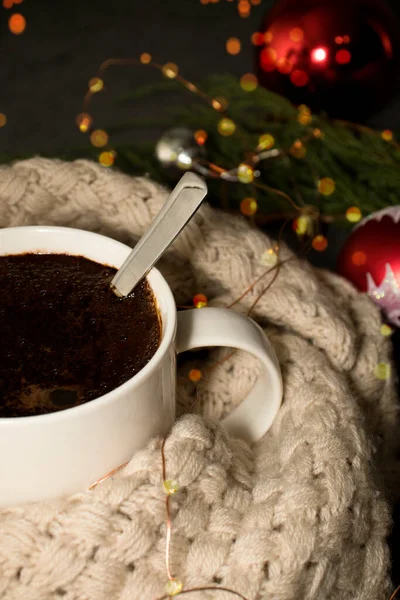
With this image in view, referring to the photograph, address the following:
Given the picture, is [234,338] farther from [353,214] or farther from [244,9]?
[244,9]

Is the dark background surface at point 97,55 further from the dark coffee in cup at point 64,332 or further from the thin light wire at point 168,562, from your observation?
the thin light wire at point 168,562

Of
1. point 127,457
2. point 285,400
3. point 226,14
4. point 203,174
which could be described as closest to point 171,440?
point 127,457

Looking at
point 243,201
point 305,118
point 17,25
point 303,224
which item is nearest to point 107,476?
point 303,224

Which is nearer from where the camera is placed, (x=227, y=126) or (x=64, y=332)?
(x=64, y=332)

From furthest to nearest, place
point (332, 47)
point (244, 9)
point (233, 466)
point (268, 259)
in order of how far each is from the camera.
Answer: point (244, 9)
point (332, 47)
point (268, 259)
point (233, 466)

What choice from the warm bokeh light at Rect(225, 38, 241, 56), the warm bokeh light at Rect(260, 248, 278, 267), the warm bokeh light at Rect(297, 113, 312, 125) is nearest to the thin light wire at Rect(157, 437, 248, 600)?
the warm bokeh light at Rect(260, 248, 278, 267)

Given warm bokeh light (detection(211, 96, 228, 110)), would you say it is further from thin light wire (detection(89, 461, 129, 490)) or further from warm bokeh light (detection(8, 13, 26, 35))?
thin light wire (detection(89, 461, 129, 490))
